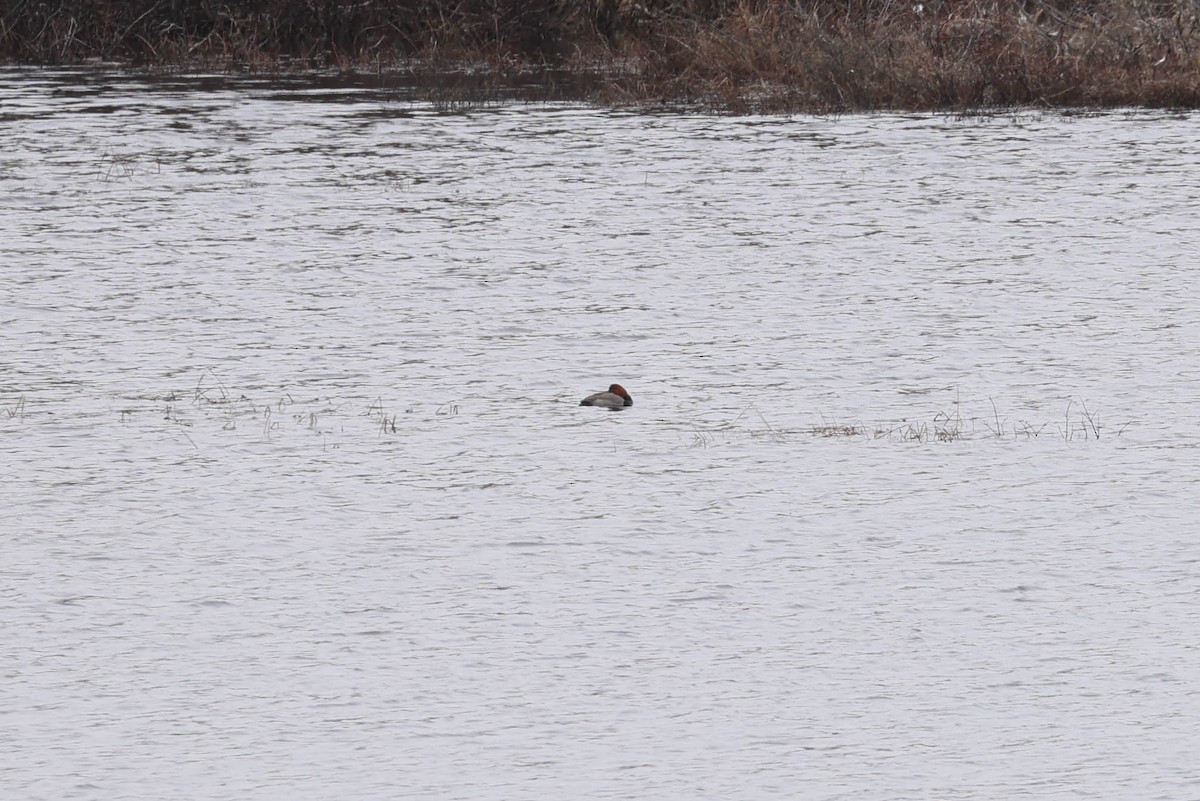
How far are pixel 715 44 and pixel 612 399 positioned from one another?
17.3 meters

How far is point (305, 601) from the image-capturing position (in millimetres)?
6363

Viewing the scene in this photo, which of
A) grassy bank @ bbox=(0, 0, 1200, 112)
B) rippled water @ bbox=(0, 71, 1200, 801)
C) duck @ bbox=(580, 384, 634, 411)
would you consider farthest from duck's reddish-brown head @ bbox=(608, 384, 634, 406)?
grassy bank @ bbox=(0, 0, 1200, 112)

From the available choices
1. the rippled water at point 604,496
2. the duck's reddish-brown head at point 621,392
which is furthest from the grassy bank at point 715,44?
the duck's reddish-brown head at point 621,392

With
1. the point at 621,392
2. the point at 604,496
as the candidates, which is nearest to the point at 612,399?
the point at 621,392

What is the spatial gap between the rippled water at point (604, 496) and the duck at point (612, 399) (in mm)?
122

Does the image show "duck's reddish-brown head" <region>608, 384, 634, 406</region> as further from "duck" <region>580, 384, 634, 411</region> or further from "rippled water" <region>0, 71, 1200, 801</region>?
"rippled water" <region>0, 71, 1200, 801</region>

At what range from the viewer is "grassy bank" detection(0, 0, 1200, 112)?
75.3 ft

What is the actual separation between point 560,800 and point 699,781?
34 cm

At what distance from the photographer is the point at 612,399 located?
928cm

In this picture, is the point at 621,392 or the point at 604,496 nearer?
the point at 604,496

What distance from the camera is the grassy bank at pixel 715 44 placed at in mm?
22953

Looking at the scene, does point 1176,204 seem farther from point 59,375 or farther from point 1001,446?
point 59,375

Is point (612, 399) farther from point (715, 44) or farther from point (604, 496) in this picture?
point (715, 44)

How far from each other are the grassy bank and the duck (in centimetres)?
1394
